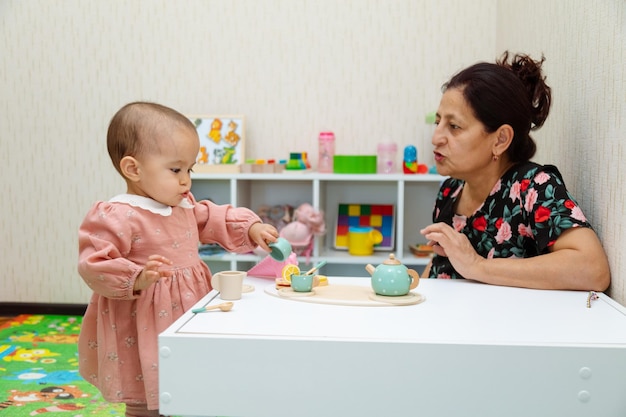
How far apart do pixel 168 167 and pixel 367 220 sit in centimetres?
195

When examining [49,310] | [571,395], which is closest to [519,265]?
[571,395]

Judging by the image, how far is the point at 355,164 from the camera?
3.16 meters

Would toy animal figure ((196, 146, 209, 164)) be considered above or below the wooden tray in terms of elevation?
above

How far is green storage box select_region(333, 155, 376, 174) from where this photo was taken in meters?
3.15

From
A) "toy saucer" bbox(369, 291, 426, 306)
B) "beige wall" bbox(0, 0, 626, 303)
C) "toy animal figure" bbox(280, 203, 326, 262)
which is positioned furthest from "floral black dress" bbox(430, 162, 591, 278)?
"beige wall" bbox(0, 0, 626, 303)

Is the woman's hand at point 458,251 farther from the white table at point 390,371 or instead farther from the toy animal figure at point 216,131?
the toy animal figure at point 216,131

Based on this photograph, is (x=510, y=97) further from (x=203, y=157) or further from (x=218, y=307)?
(x=203, y=157)

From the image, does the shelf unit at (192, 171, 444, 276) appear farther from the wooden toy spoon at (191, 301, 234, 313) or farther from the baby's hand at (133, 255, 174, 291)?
the wooden toy spoon at (191, 301, 234, 313)

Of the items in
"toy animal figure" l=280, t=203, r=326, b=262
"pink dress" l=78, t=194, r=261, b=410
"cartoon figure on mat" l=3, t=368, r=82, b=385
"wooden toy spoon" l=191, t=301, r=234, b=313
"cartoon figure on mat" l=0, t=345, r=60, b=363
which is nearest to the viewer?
"wooden toy spoon" l=191, t=301, r=234, b=313

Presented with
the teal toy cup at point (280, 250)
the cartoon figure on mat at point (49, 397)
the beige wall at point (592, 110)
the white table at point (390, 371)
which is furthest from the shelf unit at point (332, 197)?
the white table at point (390, 371)

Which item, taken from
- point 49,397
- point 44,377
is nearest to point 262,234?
point 49,397

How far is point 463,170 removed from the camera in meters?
1.69

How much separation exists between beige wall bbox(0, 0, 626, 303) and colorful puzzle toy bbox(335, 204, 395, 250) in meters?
0.31

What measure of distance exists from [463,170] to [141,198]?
83 centimetres
